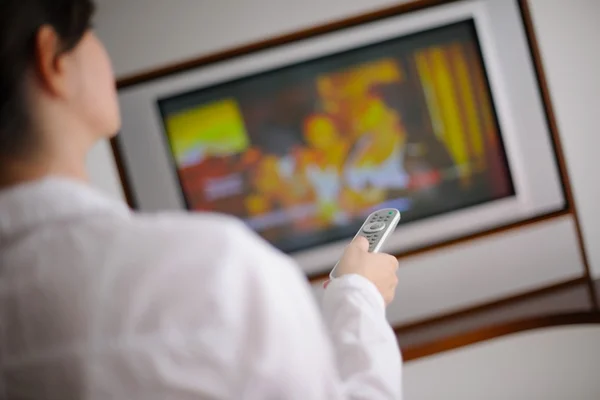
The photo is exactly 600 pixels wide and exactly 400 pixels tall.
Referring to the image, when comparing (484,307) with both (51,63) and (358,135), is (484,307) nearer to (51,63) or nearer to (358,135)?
(358,135)

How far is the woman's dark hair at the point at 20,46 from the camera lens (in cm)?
41

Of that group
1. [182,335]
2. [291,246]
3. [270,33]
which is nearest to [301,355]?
[182,335]

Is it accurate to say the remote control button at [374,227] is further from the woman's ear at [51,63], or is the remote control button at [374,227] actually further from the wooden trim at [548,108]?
the wooden trim at [548,108]

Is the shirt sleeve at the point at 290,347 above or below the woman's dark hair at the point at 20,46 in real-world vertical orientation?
below

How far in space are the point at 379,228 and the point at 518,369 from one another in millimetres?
837

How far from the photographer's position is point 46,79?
0.44 m

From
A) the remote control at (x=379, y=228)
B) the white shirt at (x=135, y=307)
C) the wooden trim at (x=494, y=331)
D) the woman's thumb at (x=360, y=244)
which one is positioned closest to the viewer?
the white shirt at (x=135, y=307)

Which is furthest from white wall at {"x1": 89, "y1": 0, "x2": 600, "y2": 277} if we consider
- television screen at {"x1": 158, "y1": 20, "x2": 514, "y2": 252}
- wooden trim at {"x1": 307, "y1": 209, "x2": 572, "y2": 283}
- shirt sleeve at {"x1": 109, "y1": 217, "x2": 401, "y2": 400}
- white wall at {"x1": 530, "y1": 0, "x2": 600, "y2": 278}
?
shirt sleeve at {"x1": 109, "y1": 217, "x2": 401, "y2": 400}

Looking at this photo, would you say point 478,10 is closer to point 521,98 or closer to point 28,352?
point 521,98

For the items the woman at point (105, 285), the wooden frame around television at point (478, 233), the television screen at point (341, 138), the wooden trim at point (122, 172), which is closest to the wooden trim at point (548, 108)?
the wooden frame around television at point (478, 233)

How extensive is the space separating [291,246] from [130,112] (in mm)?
478

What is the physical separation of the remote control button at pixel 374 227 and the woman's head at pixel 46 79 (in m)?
0.57

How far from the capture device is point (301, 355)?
1.40ft

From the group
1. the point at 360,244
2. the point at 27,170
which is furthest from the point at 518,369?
the point at 27,170
